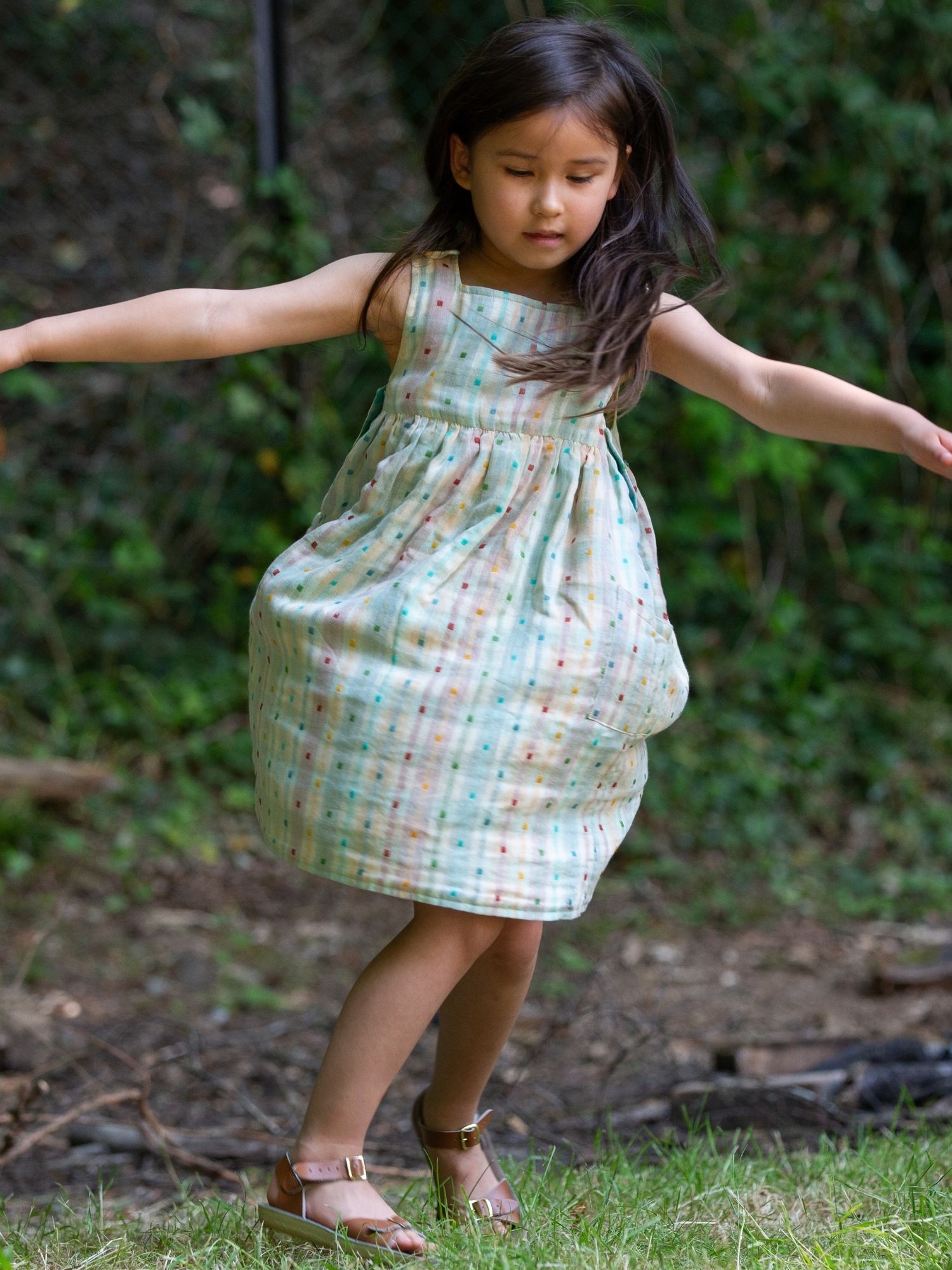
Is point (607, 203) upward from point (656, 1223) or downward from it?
upward

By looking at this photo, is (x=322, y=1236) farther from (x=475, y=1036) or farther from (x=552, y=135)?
(x=552, y=135)

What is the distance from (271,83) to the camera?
4371mm

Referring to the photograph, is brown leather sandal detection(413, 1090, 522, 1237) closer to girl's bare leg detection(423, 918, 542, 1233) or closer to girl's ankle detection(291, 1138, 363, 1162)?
girl's bare leg detection(423, 918, 542, 1233)

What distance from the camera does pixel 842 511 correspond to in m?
5.25

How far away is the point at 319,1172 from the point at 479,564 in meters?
0.78

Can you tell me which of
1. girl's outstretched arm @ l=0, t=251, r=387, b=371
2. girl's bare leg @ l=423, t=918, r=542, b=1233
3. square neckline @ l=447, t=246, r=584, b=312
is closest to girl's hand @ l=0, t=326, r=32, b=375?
girl's outstretched arm @ l=0, t=251, r=387, b=371

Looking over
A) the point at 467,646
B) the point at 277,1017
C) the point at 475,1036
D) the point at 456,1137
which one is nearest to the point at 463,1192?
the point at 456,1137

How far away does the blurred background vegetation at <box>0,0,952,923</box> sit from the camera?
4.46m

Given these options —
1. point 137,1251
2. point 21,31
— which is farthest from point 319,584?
point 21,31

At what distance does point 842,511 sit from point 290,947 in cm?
279

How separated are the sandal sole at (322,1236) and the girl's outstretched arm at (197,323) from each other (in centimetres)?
107

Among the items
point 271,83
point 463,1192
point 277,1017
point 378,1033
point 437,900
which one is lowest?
point 277,1017

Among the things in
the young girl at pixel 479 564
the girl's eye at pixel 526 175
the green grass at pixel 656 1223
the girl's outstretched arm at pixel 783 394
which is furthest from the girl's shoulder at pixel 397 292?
the green grass at pixel 656 1223

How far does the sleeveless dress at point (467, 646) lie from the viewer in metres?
1.61
